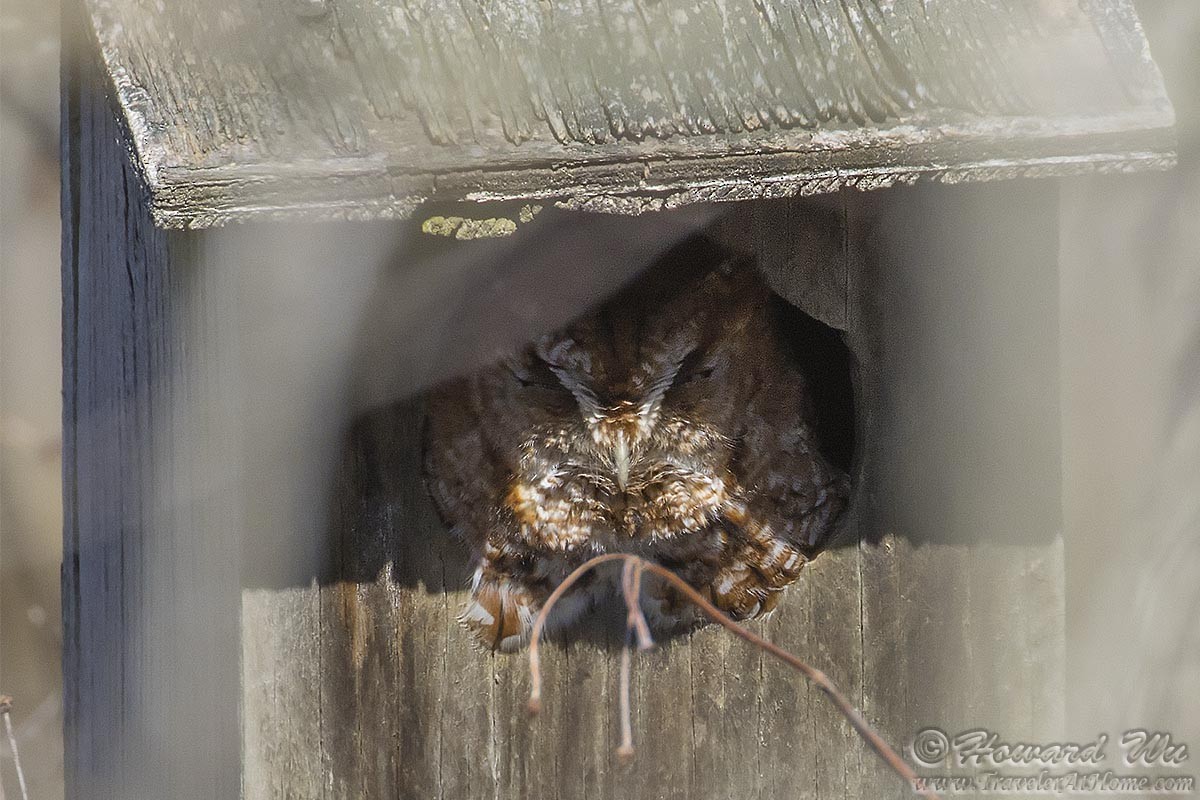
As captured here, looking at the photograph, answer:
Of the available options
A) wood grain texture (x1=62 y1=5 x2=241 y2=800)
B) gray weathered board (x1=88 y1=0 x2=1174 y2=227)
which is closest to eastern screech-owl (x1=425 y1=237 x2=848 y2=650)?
wood grain texture (x1=62 y1=5 x2=241 y2=800)

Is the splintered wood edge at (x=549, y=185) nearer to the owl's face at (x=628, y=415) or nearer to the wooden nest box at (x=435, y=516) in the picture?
the wooden nest box at (x=435, y=516)

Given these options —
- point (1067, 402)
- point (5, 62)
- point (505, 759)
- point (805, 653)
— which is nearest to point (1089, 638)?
point (1067, 402)

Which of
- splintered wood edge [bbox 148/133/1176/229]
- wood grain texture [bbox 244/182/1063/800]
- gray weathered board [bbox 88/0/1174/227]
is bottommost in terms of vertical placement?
wood grain texture [bbox 244/182/1063/800]

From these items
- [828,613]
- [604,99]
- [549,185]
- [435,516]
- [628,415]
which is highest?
[604,99]

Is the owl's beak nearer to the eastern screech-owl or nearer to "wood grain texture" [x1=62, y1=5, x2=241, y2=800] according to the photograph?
the eastern screech-owl

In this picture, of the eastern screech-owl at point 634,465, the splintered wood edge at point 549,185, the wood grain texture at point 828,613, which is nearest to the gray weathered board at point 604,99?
the splintered wood edge at point 549,185

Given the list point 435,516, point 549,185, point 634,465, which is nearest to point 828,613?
point 634,465

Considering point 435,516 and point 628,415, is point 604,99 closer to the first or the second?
point 628,415
